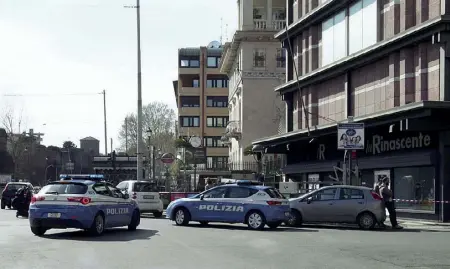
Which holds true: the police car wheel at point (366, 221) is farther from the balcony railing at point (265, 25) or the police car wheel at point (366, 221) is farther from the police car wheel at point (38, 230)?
the balcony railing at point (265, 25)

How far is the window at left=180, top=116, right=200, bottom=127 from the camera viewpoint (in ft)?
300

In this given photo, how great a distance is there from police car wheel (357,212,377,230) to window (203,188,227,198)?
491 cm

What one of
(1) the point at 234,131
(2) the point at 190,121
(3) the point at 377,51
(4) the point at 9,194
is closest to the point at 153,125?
(2) the point at 190,121

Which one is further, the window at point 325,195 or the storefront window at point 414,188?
the storefront window at point 414,188

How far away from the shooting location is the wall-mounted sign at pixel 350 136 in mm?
24859

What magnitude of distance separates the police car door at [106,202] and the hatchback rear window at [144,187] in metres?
9.17

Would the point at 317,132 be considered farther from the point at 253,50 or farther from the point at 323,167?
the point at 253,50

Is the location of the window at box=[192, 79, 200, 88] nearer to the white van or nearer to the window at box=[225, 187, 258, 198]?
the white van

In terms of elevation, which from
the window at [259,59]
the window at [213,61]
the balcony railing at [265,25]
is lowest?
the window at [259,59]

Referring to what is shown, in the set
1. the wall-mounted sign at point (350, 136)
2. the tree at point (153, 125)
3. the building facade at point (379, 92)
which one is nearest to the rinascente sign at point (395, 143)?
the building facade at point (379, 92)

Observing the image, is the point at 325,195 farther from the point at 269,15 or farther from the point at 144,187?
the point at 269,15

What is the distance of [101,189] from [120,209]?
1.12 metres

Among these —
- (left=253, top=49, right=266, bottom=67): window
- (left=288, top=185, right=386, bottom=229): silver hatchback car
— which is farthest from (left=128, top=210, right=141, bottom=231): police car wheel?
(left=253, top=49, right=266, bottom=67): window

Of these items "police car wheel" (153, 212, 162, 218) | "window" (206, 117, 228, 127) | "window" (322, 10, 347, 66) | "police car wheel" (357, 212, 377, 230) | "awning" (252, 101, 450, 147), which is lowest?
"police car wheel" (153, 212, 162, 218)
